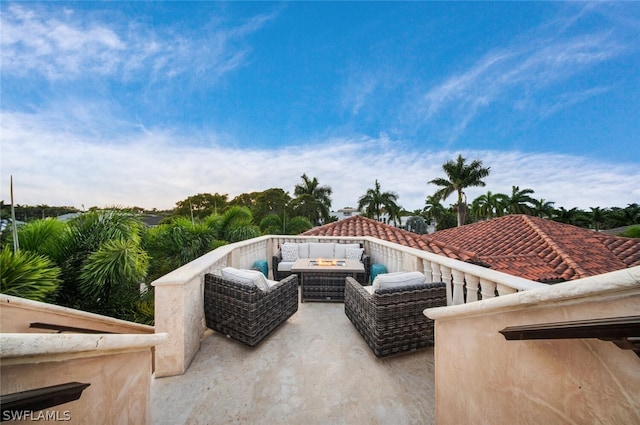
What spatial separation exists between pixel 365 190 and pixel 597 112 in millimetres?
23658

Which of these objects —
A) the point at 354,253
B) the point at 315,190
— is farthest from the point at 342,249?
the point at 315,190

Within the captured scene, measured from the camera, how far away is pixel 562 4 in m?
6.52

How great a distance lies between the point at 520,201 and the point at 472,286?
38561 mm

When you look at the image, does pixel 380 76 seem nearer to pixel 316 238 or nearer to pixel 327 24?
pixel 327 24

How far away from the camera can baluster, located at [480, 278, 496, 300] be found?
7.79ft

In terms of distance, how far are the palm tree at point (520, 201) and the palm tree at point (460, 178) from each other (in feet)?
30.4

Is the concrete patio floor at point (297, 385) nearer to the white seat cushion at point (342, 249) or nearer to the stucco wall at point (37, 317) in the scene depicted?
the stucco wall at point (37, 317)

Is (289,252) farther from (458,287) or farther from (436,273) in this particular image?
(458,287)

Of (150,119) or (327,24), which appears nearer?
(327,24)

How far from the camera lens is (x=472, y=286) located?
2.66 m

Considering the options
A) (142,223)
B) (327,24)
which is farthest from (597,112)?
(142,223)

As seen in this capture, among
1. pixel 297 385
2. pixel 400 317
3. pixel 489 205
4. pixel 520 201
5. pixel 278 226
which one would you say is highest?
pixel 520 201
